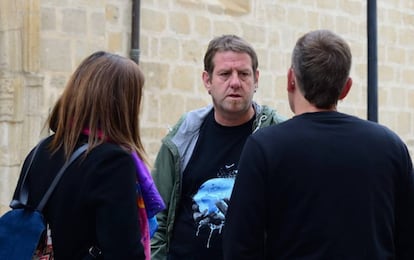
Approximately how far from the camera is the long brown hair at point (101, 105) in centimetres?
318

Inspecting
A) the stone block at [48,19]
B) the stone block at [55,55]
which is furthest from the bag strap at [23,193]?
the stone block at [48,19]

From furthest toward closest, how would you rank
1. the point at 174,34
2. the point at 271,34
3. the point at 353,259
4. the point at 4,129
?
1. the point at 271,34
2. the point at 174,34
3. the point at 4,129
4. the point at 353,259

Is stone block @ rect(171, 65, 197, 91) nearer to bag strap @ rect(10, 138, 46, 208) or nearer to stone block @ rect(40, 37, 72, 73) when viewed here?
stone block @ rect(40, 37, 72, 73)

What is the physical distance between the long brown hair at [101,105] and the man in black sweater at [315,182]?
455 mm

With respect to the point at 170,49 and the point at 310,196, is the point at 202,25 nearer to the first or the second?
the point at 170,49

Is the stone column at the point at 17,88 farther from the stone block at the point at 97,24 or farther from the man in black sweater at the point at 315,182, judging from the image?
the man in black sweater at the point at 315,182

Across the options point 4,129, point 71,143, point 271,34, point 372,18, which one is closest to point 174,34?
point 271,34

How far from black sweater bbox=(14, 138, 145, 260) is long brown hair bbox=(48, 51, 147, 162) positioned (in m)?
0.07

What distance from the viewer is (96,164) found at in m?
3.09

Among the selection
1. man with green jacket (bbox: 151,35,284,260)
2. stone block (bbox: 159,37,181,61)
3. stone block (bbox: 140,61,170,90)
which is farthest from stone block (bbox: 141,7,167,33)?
man with green jacket (bbox: 151,35,284,260)

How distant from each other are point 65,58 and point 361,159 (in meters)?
6.11

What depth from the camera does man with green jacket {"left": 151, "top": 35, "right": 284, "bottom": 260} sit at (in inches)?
157

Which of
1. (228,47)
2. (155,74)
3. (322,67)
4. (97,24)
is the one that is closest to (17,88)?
(97,24)

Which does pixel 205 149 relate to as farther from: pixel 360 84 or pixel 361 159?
pixel 360 84
